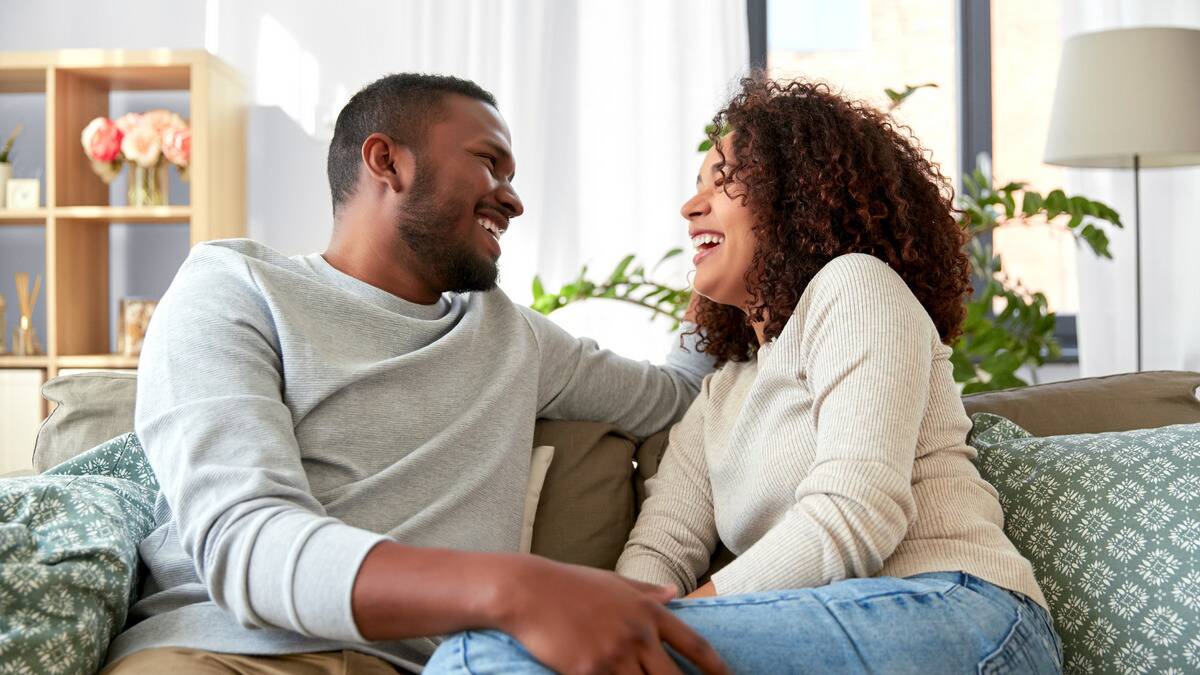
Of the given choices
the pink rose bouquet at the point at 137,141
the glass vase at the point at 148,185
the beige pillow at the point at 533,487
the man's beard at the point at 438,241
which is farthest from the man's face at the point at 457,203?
the glass vase at the point at 148,185

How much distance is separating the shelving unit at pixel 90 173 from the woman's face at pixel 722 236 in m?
2.07

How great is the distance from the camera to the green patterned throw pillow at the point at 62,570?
107 cm

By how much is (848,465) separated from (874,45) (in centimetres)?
296

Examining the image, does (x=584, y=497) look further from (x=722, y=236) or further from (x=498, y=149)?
(x=498, y=149)

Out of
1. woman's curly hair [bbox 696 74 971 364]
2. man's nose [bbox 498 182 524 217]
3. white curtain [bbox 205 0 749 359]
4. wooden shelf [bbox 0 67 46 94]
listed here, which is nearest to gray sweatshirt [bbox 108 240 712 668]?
man's nose [bbox 498 182 524 217]

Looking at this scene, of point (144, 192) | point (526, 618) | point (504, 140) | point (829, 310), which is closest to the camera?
point (526, 618)

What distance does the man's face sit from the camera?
1.56m

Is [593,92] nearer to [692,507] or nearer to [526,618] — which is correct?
[692,507]

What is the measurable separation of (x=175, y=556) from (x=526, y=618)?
0.56 m

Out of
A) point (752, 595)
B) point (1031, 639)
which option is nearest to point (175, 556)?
point (752, 595)

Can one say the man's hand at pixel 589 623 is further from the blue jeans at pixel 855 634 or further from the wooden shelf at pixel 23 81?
the wooden shelf at pixel 23 81

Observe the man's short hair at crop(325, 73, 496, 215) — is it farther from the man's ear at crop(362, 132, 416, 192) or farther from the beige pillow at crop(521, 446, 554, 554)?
the beige pillow at crop(521, 446, 554, 554)

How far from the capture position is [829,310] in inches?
49.5

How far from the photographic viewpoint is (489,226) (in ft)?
5.37
